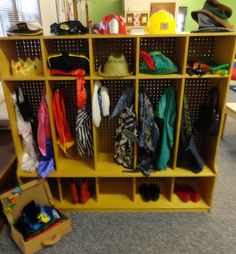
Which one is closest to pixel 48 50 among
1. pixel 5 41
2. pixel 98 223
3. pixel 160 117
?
pixel 5 41

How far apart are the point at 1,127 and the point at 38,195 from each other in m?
1.11

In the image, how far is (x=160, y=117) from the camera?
176 cm

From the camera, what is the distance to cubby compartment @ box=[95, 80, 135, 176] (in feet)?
6.24

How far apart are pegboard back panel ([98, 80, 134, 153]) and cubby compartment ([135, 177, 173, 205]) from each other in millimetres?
472

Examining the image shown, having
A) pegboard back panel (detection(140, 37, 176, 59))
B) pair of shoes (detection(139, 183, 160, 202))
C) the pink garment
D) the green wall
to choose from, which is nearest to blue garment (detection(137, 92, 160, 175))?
pegboard back panel (detection(140, 37, 176, 59))

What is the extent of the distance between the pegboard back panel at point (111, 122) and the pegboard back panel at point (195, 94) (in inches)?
19.6

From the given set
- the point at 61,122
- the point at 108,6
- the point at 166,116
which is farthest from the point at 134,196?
the point at 108,6

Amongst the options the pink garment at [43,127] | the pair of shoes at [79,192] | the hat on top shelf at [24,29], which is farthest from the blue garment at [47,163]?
the hat on top shelf at [24,29]

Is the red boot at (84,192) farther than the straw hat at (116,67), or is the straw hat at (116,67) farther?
the red boot at (84,192)

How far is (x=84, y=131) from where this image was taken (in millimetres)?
1814

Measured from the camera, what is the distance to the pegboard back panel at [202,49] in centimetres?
176

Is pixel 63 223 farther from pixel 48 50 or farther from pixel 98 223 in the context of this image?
pixel 48 50

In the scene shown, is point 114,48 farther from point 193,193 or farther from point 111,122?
point 193,193

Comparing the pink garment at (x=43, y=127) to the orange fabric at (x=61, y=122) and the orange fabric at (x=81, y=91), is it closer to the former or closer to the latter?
the orange fabric at (x=61, y=122)
